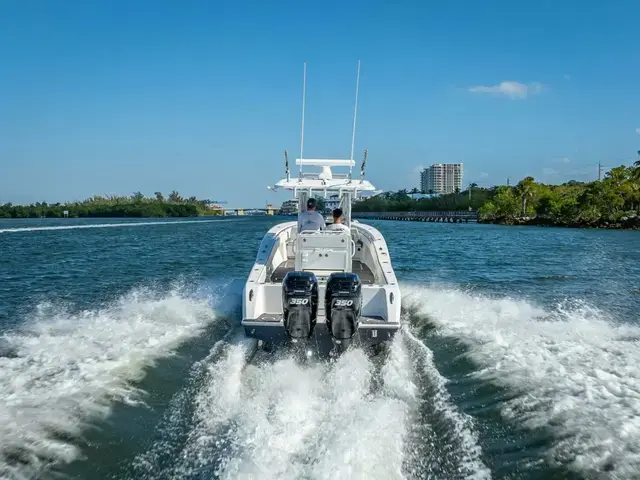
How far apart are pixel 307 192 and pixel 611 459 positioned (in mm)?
6692

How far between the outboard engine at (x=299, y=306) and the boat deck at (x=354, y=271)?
218 cm

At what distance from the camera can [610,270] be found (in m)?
17.6

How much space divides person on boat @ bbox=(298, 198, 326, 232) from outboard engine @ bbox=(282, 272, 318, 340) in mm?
2568

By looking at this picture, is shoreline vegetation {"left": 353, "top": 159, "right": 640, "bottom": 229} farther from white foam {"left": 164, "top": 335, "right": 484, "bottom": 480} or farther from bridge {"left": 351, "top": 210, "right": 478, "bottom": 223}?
white foam {"left": 164, "top": 335, "right": 484, "bottom": 480}

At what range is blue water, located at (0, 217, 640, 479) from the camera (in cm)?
401

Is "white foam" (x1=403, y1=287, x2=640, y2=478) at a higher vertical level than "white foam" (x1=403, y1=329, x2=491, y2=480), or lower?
higher

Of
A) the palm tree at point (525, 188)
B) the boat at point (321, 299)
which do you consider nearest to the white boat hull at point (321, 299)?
the boat at point (321, 299)

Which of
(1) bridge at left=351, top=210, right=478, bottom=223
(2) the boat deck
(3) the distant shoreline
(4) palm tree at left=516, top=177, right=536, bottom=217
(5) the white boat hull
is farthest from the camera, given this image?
(1) bridge at left=351, top=210, right=478, bottom=223

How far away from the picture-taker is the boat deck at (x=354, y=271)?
8.68m

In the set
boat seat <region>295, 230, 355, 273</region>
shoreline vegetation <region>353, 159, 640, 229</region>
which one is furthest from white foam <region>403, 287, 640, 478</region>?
shoreline vegetation <region>353, 159, 640, 229</region>

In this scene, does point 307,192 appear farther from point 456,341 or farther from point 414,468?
point 414,468

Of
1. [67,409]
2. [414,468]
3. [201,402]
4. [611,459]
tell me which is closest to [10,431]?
[67,409]

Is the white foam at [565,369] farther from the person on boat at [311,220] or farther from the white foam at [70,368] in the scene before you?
the white foam at [70,368]

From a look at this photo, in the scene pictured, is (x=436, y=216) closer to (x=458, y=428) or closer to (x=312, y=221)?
(x=312, y=221)
